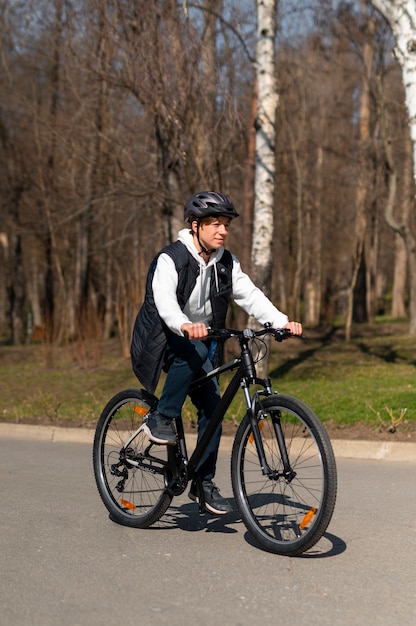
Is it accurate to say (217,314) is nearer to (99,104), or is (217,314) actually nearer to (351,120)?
(99,104)

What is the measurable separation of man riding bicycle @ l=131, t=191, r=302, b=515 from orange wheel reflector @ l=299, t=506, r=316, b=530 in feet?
2.27

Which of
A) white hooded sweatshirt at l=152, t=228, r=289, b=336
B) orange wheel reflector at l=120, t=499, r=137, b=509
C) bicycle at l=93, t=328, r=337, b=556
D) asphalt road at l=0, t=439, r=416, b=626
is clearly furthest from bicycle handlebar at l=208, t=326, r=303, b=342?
orange wheel reflector at l=120, t=499, r=137, b=509

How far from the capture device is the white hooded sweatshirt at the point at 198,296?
18.2 ft

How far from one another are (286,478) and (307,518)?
0.25 m

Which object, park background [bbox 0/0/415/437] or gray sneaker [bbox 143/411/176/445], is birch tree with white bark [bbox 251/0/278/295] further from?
gray sneaker [bbox 143/411/176/445]

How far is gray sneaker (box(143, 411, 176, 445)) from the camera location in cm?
590

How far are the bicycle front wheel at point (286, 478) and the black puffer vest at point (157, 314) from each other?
0.63 meters

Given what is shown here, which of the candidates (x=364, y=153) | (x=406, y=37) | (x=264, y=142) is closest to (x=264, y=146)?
(x=264, y=142)

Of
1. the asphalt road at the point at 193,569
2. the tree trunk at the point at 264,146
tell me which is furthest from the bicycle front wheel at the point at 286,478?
the tree trunk at the point at 264,146

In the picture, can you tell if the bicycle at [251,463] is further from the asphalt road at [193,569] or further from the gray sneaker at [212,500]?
the asphalt road at [193,569]

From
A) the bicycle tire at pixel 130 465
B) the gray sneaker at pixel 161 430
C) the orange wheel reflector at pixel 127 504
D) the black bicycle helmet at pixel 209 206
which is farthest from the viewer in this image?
the orange wheel reflector at pixel 127 504

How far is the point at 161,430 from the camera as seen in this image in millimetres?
5930

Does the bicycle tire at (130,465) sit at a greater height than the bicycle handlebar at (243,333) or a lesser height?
lesser

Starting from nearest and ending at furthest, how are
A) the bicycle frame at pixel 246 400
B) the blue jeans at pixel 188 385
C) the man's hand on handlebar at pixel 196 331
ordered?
1. the man's hand on handlebar at pixel 196 331
2. the bicycle frame at pixel 246 400
3. the blue jeans at pixel 188 385
